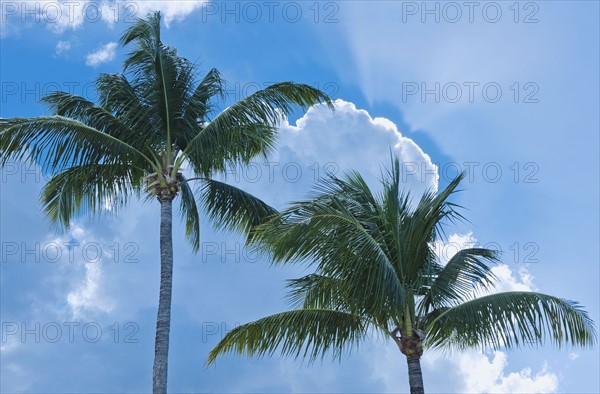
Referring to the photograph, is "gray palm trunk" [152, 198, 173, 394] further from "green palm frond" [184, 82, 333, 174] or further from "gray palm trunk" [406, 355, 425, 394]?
"gray palm trunk" [406, 355, 425, 394]

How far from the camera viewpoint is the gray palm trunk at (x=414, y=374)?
14.4m

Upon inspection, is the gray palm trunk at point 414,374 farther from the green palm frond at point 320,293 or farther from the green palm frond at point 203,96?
the green palm frond at point 203,96

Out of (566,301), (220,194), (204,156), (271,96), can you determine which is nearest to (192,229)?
(220,194)

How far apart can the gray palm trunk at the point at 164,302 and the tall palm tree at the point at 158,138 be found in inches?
0.9

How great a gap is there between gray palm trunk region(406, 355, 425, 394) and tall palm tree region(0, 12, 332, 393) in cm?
501

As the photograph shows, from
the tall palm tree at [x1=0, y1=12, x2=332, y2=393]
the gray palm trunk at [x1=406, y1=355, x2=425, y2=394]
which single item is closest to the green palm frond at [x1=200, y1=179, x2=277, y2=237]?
the tall palm tree at [x1=0, y1=12, x2=332, y2=393]

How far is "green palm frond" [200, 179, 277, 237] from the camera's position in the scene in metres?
18.5

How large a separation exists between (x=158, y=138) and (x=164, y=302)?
390 cm

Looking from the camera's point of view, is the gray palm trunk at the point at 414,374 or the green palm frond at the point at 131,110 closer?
the gray palm trunk at the point at 414,374

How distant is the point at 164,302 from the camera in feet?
52.5

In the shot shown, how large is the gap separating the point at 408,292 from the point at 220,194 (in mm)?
5796

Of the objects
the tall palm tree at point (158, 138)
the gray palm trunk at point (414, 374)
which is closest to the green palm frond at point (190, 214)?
the tall palm tree at point (158, 138)

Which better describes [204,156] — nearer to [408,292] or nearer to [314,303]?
[314,303]

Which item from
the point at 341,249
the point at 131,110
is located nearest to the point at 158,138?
the point at 131,110
